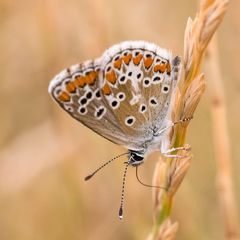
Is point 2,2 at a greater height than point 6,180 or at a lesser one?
greater

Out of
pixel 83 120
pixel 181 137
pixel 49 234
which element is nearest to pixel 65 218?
pixel 49 234

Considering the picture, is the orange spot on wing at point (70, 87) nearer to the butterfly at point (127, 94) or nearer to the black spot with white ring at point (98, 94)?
the butterfly at point (127, 94)

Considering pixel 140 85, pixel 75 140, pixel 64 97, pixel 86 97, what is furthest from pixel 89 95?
pixel 75 140

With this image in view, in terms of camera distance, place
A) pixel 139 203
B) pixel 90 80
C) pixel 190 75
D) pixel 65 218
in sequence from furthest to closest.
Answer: pixel 65 218, pixel 139 203, pixel 90 80, pixel 190 75

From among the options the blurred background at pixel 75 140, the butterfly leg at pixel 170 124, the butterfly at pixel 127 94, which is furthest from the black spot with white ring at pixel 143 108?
the blurred background at pixel 75 140

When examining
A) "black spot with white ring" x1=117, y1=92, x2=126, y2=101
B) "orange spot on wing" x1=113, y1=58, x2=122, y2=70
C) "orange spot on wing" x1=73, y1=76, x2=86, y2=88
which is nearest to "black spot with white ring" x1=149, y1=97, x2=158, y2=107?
"black spot with white ring" x1=117, y1=92, x2=126, y2=101

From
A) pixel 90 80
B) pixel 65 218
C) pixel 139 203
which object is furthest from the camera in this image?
pixel 65 218

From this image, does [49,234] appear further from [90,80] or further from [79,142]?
[90,80]
